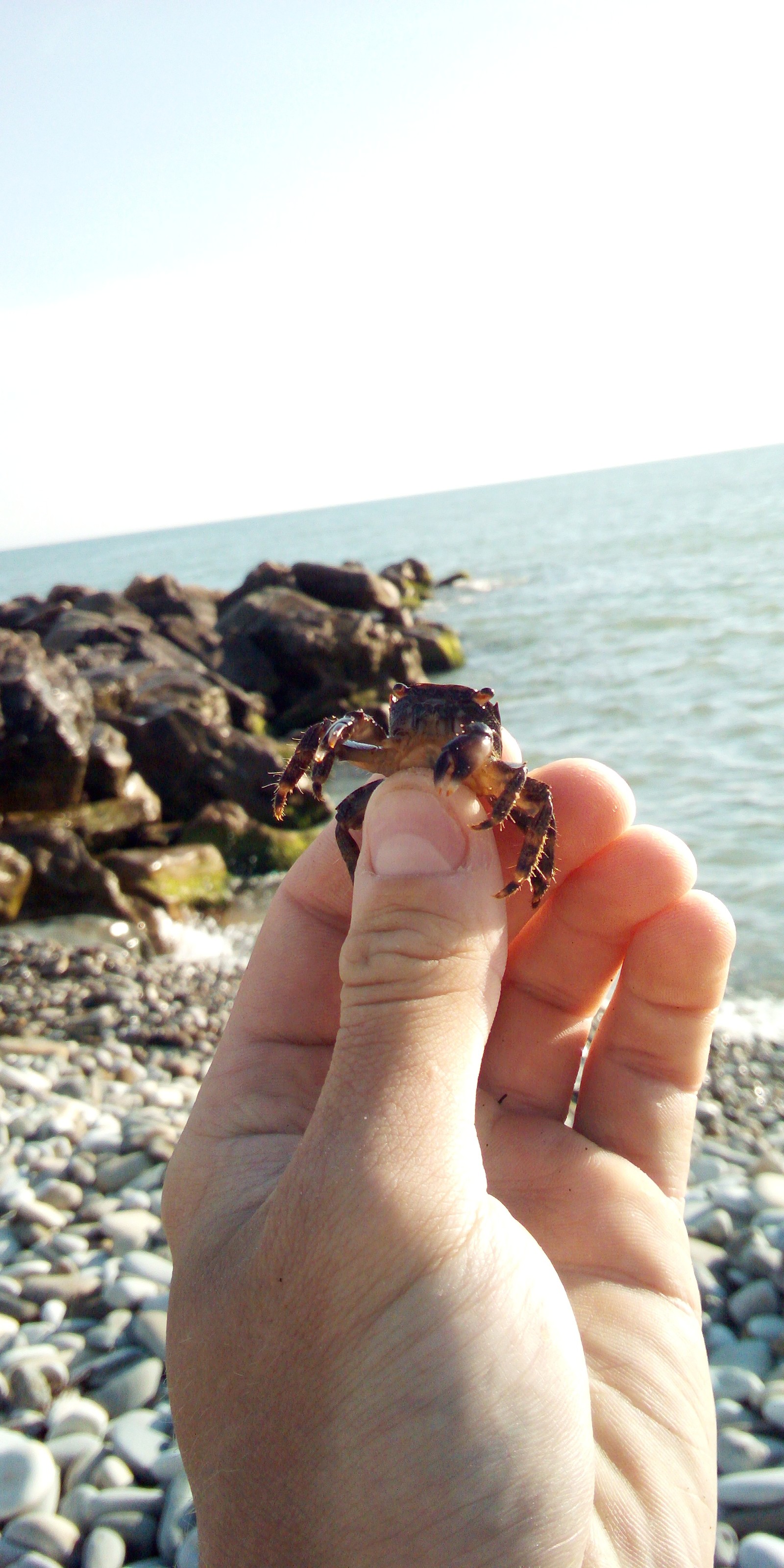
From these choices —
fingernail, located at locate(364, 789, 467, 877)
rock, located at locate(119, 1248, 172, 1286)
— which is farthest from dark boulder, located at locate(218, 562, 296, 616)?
fingernail, located at locate(364, 789, 467, 877)

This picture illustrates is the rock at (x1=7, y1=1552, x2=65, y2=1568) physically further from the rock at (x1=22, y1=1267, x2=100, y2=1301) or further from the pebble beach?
the rock at (x1=22, y1=1267, x2=100, y2=1301)

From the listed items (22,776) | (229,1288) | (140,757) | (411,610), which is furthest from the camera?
(411,610)

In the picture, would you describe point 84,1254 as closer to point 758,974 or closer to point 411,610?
point 758,974

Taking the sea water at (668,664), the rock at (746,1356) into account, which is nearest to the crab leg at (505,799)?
the rock at (746,1356)

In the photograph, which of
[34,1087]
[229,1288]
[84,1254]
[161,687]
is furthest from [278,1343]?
[161,687]

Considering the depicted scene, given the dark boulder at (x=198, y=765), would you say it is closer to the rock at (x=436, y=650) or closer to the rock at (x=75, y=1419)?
the rock at (x=75, y=1419)

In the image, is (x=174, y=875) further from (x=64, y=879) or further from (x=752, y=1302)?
(x=752, y=1302)

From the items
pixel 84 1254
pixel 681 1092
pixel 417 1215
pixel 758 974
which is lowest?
pixel 758 974
